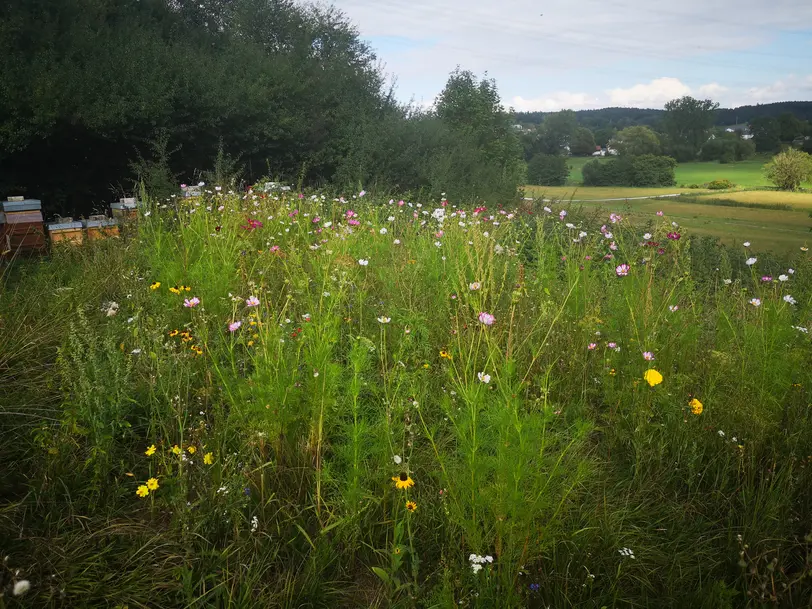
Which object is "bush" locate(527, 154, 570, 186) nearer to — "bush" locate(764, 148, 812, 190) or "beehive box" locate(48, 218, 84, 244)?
"bush" locate(764, 148, 812, 190)

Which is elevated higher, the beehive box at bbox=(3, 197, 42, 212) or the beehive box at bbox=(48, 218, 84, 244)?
the beehive box at bbox=(3, 197, 42, 212)

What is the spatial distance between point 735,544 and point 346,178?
11.0 m

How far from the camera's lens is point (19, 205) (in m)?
6.63

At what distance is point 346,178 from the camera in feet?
40.3

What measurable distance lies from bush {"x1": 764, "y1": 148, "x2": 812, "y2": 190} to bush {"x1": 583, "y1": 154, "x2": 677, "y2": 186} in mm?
1752

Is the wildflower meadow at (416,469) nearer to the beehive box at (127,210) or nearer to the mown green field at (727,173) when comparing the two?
the beehive box at (127,210)

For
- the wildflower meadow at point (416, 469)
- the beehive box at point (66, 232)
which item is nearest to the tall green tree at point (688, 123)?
the wildflower meadow at point (416, 469)

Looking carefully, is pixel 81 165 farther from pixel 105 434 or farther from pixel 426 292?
pixel 105 434

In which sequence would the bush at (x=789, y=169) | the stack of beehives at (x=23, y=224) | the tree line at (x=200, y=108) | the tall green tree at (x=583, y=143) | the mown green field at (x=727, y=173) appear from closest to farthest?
the stack of beehives at (x=23, y=224) < the tree line at (x=200, y=108) < the bush at (x=789, y=169) < the mown green field at (x=727, y=173) < the tall green tree at (x=583, y=143)

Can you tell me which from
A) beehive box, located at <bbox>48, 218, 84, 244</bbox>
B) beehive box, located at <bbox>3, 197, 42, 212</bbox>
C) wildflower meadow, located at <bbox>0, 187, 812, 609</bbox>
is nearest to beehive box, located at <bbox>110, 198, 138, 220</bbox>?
beehive box, located at <bbox>48, 218, 84, 244</bbox>

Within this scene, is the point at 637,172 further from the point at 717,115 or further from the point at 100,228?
the point at 100,228

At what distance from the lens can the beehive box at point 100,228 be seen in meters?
6.39

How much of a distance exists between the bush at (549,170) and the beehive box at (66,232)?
9527 millimetres

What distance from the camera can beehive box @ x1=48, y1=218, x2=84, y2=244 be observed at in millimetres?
6418
